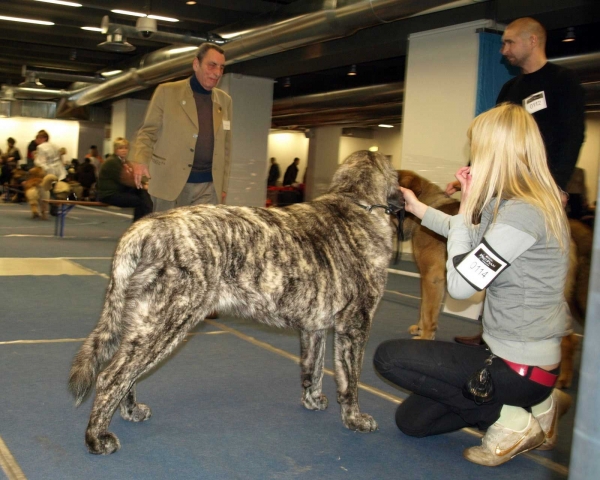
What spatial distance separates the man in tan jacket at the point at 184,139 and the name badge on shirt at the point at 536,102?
2.02m

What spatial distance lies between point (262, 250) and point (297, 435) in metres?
0.82

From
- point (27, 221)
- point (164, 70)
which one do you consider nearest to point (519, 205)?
point (27, 221)

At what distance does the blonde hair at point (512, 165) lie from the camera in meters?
2.39

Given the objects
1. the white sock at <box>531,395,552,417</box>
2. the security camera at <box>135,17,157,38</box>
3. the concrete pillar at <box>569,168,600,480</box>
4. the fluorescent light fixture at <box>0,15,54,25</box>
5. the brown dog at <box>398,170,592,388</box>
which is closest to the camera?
the concrete pillar at <box>569,168,600,480</box>

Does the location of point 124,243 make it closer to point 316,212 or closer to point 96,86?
point 316,212

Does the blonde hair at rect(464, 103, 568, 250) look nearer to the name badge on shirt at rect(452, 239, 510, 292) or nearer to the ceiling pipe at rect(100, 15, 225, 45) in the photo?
the name badge on shirt at rect(452, 239, 510, 292)

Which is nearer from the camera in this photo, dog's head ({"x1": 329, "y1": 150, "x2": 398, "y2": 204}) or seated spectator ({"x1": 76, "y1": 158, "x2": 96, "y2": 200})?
dog's head ({"x1": 329, "y1": 150, "x2": 398, "y2": 204})

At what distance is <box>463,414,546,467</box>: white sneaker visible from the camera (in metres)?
2.54

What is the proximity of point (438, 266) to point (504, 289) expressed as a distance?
1.96m

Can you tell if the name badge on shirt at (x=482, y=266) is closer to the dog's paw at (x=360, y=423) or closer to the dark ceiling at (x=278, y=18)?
the dog's paw at (x=360, y=423)

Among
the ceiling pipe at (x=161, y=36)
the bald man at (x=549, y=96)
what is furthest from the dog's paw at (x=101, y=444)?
the ceiling pipe at (x=161, y=36)

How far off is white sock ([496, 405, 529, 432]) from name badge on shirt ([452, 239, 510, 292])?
63cm

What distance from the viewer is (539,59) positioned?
3.69 meters

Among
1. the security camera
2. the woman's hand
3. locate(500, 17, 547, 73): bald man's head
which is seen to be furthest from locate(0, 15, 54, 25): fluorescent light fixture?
the woman's hand
